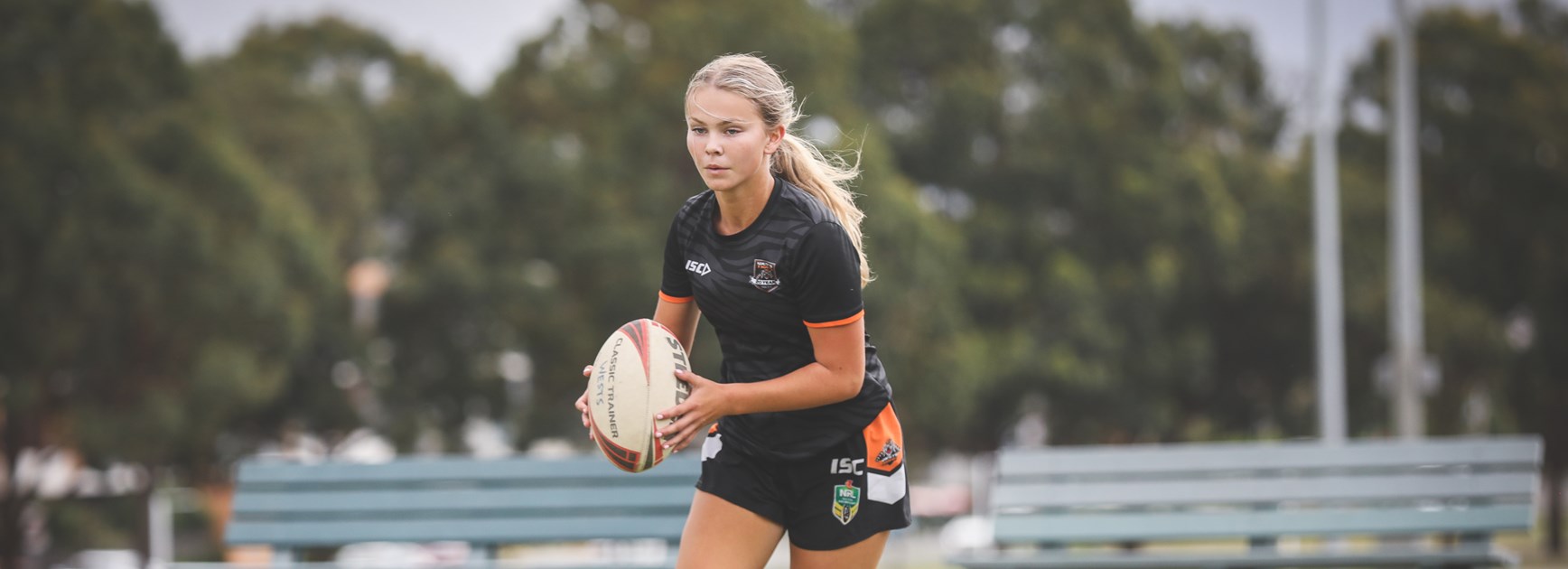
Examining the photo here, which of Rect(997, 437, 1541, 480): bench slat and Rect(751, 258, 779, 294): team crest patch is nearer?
Rect(751, 258, 779, 294): team crest patch

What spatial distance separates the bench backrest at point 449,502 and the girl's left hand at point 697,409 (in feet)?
10.8

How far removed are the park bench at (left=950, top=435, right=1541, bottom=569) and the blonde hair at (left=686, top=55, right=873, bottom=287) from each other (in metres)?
2.93

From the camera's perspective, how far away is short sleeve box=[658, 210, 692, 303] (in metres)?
4.12

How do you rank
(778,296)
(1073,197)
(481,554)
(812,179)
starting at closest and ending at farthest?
(778,296), (812,179), (481,554), (1073,197)

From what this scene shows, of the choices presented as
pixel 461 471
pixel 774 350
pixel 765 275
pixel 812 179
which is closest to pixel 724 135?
pixel 765 275

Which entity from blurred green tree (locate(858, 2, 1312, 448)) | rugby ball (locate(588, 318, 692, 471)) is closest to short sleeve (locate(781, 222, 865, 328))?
rugby ball (locate(588, 318, 692, 471))

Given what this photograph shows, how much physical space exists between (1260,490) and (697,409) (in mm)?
4105

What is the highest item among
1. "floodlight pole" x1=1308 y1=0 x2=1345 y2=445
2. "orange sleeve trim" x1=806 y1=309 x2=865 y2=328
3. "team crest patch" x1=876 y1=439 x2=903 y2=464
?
"floodlight pole" x1=1308 y1=0 x2=1345 y2=445

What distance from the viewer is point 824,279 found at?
12.4 feet

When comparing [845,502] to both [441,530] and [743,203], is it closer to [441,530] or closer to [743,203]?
[743,203]

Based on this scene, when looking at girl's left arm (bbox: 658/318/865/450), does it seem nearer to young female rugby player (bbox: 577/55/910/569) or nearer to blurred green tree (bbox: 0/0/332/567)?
young female rugby player (bbox: 577/55/910/569)

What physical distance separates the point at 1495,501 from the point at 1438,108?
23.2 metres

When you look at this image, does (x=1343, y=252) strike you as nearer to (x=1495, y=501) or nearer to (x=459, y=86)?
(x=459, y=86)

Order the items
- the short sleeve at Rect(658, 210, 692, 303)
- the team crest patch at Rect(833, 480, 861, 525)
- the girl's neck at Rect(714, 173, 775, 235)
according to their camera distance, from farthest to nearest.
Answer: the short sleeve at Rect(658, 210, 692, 303) → the team crest patch at Rect(833, 480, 861, 525) → the girl's neck at Rect(714, 173, 775, 235)
